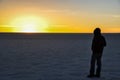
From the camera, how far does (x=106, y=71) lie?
16281mm

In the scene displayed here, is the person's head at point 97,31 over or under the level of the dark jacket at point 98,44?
over

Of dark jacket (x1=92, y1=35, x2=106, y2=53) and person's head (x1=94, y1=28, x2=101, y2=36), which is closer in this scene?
person's head (x1=94, y1=28, x2=101, y2=36)

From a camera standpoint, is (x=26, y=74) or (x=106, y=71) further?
(x=106, y=71)

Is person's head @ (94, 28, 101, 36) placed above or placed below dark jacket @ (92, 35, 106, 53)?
above

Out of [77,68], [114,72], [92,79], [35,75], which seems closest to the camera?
[92,79]

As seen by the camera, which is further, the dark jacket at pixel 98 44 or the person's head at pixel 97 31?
the dark jacket at pixel 98 44

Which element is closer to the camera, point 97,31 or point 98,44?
point 97,31

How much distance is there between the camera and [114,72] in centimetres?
1588

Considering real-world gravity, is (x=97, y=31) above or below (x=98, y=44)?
above

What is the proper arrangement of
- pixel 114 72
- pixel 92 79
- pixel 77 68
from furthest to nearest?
pixel 77 68, pixel 114 72, pixel 92 79

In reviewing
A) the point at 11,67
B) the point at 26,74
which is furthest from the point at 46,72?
the point at 11,67

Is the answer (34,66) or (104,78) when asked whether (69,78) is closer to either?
(104,78)

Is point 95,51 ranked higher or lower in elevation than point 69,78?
higher

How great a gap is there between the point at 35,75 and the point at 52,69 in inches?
81.0
